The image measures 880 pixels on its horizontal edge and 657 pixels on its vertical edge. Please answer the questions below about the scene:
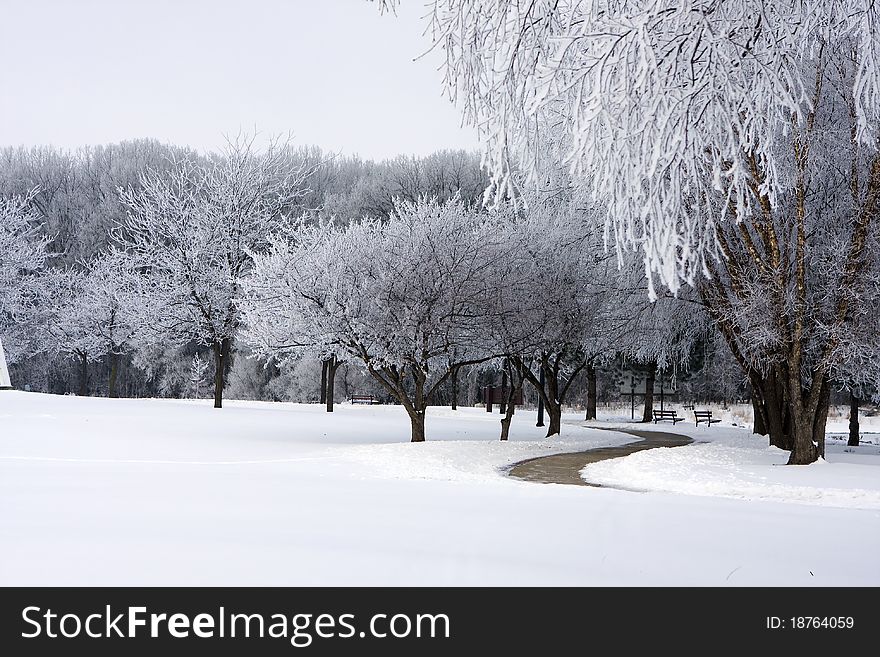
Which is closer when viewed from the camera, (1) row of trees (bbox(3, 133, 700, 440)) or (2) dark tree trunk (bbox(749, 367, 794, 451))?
(2) dark tree trunk (bbox(749, 367, 794, 451))

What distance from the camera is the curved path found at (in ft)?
43.1

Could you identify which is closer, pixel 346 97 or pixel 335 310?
pixel 335 310

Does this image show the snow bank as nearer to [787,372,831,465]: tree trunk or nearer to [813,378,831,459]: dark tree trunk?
[787,372,831,465]: tree trunk

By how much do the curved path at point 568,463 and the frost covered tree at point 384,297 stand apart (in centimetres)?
345

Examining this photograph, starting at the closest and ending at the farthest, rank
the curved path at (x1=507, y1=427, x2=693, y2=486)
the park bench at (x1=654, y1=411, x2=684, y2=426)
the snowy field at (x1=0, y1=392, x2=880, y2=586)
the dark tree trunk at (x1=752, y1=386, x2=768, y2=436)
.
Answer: the snowy field at (x1=0, y1=392, x2=880, y2=586) → the curved path at (x1=507, y1=427, x2=693, y2=486) → the dark tree trunk at (x1=752, y1=386, x2=768, y2=436) → the park bench at (x1=654, y1=411, x2=684, y2=426)

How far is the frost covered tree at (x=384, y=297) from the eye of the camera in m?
17.7

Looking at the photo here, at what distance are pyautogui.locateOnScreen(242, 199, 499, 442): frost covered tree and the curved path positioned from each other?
3.45m

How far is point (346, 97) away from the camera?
111000 mm

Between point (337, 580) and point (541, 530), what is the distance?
78.4 inches

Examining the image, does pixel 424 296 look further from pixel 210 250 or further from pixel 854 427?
pixel 854 427

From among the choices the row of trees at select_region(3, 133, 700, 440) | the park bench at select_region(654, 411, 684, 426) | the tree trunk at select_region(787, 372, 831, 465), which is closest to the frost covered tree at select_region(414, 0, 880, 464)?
the tree trunk at select_region(787, 372, 831, 465)
